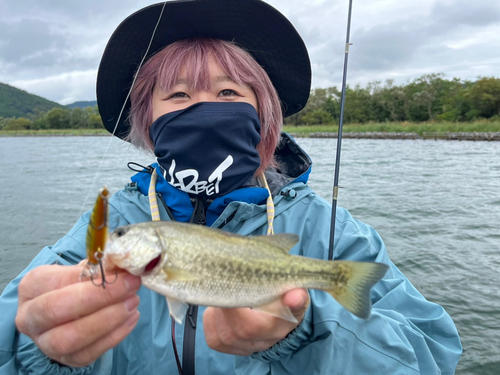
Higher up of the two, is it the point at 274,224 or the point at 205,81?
the point at 205,81

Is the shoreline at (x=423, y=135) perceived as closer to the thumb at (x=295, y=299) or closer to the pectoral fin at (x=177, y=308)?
the thumb at (x=295, y=299)

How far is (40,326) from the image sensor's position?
1646 mm

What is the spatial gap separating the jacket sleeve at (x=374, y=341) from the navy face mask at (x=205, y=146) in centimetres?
98

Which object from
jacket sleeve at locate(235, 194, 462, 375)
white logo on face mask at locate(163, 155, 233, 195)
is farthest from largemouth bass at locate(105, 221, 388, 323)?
white logo on face mask at locate(163, 155, 233, 195)

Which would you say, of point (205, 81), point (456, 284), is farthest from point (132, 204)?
point (456, 284)

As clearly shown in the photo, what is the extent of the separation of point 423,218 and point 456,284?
461cm

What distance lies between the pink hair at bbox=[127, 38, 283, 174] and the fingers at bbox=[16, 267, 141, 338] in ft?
5.16

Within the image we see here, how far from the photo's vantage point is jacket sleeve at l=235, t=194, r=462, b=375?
2.18 metres

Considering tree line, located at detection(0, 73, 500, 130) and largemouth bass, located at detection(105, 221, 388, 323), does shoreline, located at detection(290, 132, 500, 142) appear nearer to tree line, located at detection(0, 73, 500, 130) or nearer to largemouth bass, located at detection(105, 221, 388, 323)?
tree line, located at detection(0, 73, 500, 130)

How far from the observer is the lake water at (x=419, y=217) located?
7.20m

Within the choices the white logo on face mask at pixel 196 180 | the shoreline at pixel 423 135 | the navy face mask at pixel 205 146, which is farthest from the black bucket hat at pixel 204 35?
the shoreline at pixel 423 135

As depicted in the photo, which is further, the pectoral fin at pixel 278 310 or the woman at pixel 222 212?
the woman at pixel 222 212

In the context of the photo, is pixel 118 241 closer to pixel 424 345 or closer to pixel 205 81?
pixel 205 81

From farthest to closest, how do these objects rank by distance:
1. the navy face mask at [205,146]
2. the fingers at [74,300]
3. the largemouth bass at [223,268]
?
the navy face mask at [205,146] → the largemouth bass at [223,268] → the fingers at [74,300]
